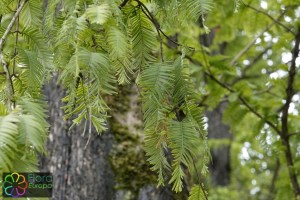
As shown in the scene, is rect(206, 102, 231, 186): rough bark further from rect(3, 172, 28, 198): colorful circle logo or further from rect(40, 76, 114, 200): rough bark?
rect(3, 172, 28, 198): colorful circle logo

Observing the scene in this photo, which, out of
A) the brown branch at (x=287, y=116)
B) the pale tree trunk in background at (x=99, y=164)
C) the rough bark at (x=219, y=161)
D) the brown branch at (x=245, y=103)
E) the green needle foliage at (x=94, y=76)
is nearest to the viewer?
the green needle foliage at (x=94, y=76)

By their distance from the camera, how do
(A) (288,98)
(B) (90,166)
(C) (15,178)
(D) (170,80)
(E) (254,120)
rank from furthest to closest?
(E) (254,120) < (A) (288,98) < (B) (90,166) < (D) (170,80) < (C) (15,178)

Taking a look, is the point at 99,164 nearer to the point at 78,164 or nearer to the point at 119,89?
the point at 78,164

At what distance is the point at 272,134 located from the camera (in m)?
3.20

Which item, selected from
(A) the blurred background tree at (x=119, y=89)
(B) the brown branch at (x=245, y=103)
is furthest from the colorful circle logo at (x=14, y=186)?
(B) the brown branch at (x=245, y=103)

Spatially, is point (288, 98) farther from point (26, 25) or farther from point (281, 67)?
point (26, 25)

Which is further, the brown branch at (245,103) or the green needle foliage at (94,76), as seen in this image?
the brown branch at (245,103)

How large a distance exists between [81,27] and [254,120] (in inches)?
105

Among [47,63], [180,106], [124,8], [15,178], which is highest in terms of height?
[124,8]

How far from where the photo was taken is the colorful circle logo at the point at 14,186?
1027 millimetres

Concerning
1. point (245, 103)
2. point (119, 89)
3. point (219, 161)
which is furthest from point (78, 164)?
point (219, 161)

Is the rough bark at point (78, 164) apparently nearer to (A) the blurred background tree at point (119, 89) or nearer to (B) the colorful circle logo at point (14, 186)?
(A) the blurred background tree at point (119, 89)

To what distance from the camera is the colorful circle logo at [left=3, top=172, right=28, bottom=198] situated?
1.03 meters

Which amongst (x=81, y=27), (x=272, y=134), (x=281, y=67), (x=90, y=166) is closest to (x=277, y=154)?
(x=272, y=134)
